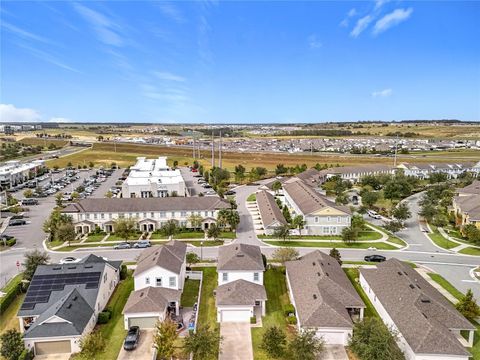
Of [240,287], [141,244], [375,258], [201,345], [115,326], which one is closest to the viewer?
[201,345]

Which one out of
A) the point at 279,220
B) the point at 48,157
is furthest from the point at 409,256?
the point at 48,157

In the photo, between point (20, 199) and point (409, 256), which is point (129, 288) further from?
point (20, 199)

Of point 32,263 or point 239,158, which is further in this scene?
point 239,158

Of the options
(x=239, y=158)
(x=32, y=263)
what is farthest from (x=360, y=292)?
(x=239, y=158)

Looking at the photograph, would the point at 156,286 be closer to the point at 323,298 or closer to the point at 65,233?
the point at 323,298

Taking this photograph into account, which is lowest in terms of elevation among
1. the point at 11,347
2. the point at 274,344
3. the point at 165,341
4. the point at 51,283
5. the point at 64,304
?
the point at 11,347

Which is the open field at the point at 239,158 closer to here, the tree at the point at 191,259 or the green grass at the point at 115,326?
the tree at the point at 191,259

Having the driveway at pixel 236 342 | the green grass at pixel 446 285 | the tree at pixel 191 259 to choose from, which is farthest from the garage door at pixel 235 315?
the green grass at pixel 446 285
